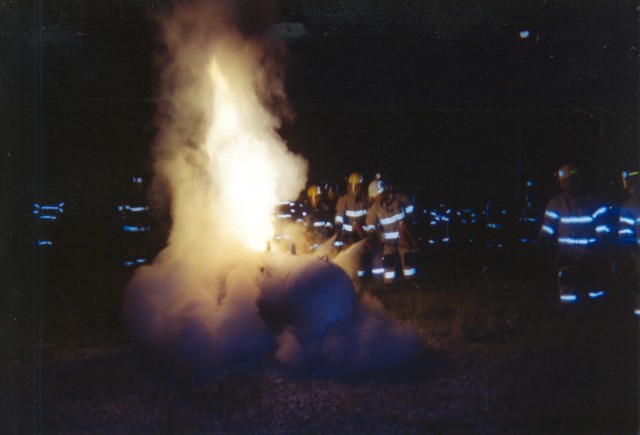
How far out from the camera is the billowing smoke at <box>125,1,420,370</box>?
582 centimetres

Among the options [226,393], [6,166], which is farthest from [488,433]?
[6,166]

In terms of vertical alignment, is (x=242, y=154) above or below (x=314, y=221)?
above

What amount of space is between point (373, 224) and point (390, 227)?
1.11 feet

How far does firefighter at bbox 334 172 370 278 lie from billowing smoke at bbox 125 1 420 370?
162 centimetres

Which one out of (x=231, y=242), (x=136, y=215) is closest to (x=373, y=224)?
(x=231, y=242)

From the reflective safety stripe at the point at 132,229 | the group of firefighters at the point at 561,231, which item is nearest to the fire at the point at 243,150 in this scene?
the group of firefighters at the point at 561,231

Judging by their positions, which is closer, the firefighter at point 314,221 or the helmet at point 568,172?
the helmet at point 568,172

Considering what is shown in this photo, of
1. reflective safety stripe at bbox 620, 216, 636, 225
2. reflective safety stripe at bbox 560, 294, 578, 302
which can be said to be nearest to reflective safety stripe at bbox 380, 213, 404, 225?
reflective safety stripe at bbox 560, 294, 578, 302

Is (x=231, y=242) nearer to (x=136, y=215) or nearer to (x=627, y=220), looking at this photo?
(x=136, y=215)

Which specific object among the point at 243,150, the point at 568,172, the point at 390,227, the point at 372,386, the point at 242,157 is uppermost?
the point at 243,150

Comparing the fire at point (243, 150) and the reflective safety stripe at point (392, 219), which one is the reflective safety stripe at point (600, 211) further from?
the fire at point (243, 150)

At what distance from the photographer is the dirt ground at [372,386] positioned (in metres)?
4.79

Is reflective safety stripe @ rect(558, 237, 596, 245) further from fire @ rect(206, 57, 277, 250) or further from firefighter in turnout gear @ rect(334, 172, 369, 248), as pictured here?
fire @ rect(206, 57, 277, 250)

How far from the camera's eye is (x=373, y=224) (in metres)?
9.25
